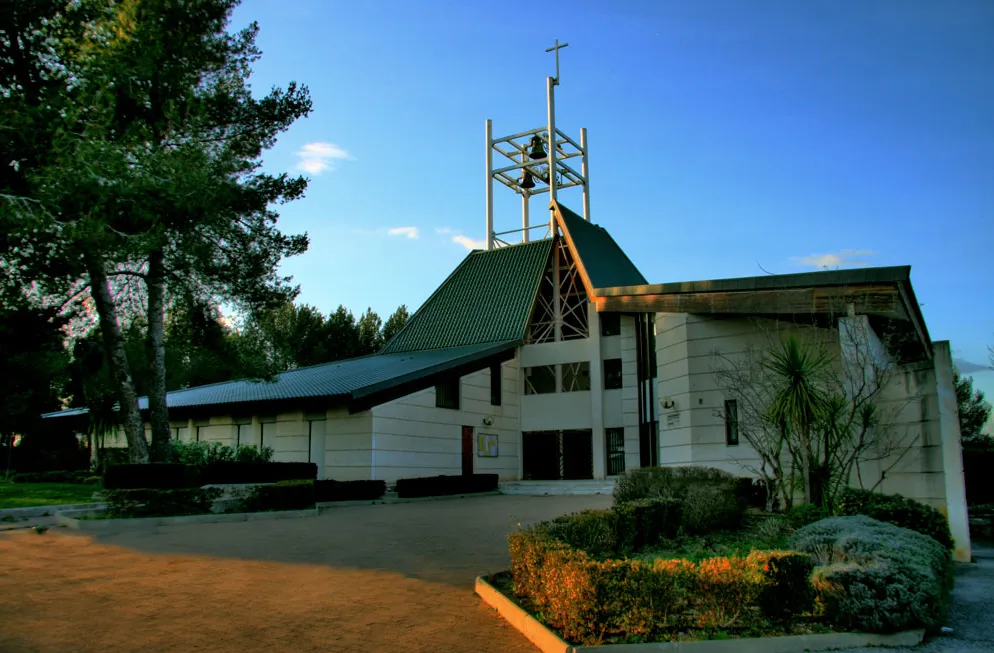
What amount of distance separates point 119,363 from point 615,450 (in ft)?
54.8

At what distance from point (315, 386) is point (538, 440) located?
9849 mm

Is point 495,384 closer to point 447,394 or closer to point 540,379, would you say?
point 540,379

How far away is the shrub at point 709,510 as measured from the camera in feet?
36.1

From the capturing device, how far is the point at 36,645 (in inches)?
214

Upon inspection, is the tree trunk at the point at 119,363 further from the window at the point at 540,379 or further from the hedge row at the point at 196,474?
the window at the point at 540,379

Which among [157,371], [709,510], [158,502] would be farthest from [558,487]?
[158,502]

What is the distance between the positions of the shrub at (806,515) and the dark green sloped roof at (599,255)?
13.9m

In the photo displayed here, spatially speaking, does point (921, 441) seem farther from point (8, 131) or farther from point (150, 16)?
point (150, 16)

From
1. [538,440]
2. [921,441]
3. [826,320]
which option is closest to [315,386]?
[538,440]

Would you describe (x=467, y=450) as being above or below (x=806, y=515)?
above

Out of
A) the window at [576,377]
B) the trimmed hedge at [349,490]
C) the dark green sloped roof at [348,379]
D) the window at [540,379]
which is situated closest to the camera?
the trimmed hedge at [349,490]

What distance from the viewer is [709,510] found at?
11047 millimetres

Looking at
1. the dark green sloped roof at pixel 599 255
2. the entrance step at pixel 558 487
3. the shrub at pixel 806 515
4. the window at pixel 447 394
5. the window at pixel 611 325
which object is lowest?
the entrance step at pixel 558 487

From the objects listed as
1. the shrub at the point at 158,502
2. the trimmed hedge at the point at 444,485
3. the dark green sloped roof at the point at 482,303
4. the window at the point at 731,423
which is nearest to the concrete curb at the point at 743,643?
the shrub at the point at 158,502
